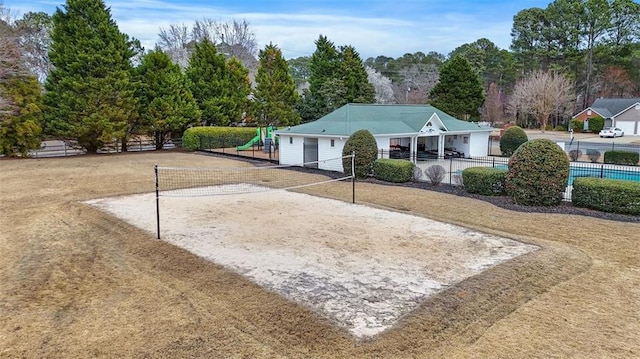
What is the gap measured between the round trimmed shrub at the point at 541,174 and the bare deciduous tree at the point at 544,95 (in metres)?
39.9

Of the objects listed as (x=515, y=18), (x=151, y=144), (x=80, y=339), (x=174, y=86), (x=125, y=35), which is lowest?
A: (x=80, y=339)

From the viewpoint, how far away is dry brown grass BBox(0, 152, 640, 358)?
472 cm

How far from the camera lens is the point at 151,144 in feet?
106

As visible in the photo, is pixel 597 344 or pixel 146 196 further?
pixel 146 196

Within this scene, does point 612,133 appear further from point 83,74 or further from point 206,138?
point 83,74

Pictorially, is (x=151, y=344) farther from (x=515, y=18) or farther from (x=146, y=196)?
(x=515, y=18)

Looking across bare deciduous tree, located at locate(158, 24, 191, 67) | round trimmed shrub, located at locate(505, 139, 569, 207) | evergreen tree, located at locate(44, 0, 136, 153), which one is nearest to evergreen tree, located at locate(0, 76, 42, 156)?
evergreen tree, located at locate(44, 0, 136, 153)

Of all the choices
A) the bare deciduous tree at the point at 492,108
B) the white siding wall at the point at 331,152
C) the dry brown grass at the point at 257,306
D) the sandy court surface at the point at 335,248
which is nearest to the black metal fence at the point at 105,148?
the white siding wall at the point at 331,152

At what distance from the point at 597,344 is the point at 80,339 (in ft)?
20.1

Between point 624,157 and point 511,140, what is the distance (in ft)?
19.4

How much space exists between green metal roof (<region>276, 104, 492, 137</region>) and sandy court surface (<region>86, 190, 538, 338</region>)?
8.46 meters

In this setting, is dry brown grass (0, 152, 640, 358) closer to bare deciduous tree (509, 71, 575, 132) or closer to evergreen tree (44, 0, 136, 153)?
evergreen tree (44, 0, 136, 153)

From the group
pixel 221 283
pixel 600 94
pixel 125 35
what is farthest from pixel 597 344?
pixel 600 94

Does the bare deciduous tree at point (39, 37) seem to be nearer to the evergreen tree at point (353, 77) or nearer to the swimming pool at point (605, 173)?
the evergreen tree at point (353, 77)
